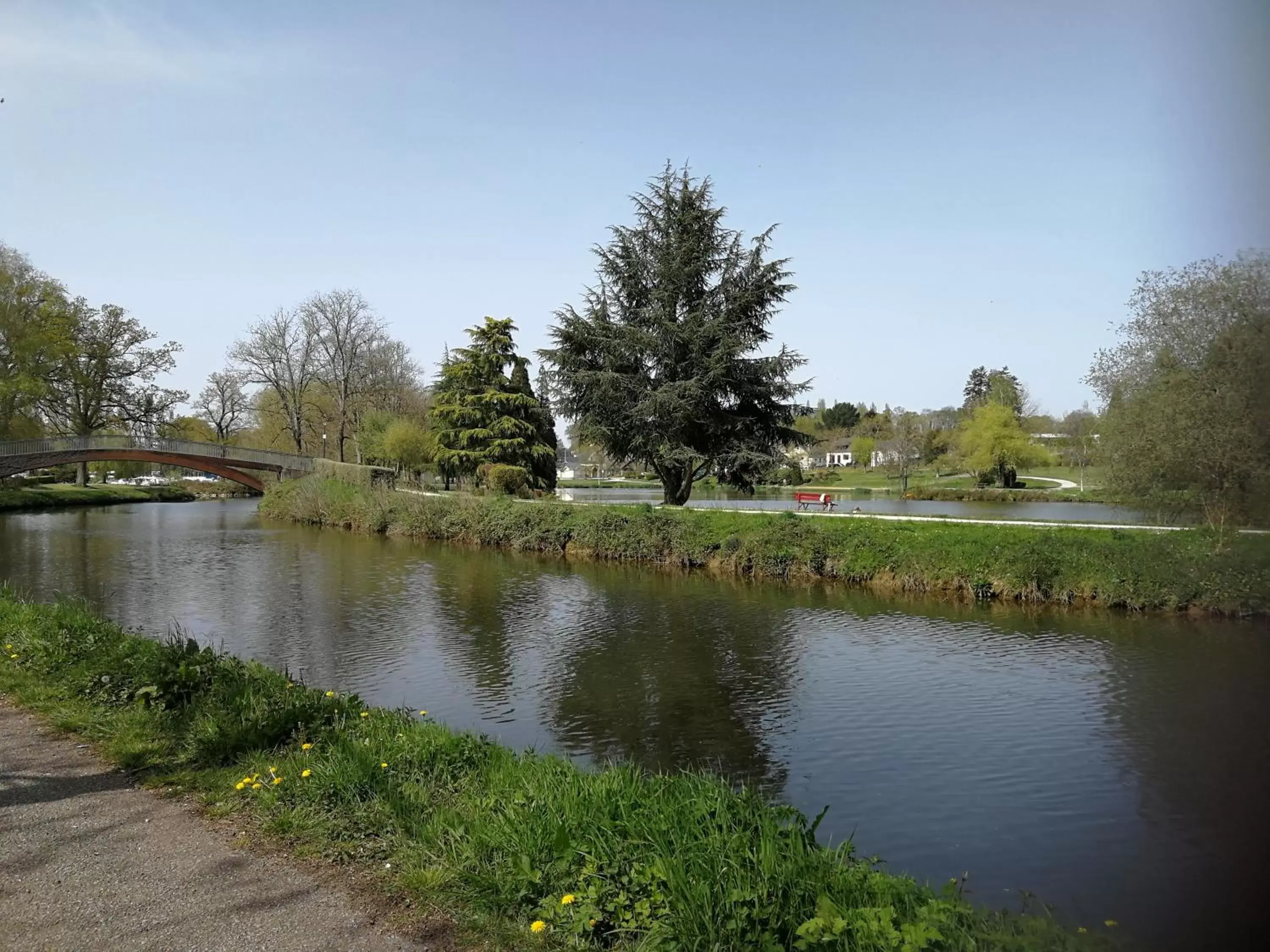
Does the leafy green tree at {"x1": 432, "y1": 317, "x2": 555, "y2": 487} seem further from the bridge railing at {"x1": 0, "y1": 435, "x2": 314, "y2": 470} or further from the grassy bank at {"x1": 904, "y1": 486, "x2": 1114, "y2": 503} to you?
the grassy bank at {"x1": 904, "y1": 486, "x2": 1114, "y2": 503}

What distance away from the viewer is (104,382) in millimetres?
55906

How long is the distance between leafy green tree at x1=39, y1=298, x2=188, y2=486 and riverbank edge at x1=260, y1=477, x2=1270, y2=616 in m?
36.9

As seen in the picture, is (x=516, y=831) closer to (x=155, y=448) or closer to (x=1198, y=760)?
(x=1198, y=760)

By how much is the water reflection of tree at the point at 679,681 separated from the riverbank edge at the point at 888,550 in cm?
272

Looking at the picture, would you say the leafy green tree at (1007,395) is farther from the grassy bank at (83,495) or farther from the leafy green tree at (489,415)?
the grassy bank at (83,495)

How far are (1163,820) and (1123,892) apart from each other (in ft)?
5.70

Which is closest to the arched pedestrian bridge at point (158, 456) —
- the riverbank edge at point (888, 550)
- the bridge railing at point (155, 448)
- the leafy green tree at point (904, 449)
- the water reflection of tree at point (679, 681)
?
Answer: the bridge railing at point (155, 448)

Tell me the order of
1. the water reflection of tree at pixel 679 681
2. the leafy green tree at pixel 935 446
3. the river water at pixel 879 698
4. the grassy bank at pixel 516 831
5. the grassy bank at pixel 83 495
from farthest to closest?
1. the leafy green tree at pixel 935 446
2. the grassy bank at pixel 83 495
3. the water reflection of tree at pixel 679 681
4. the river water at pixel 879 698
5. the grassy bank at pixel 516 831

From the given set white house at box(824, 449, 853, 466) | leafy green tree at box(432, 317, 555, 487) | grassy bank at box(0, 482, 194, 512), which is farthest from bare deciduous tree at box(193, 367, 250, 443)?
white house at box(824, 449, 853, 466)

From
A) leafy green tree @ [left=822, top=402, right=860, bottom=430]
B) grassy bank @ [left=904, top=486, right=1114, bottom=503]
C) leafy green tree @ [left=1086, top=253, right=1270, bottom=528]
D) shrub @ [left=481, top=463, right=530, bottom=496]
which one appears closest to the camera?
leafy green tree @ [left=1086, top=253, right=1270, bottom=528]

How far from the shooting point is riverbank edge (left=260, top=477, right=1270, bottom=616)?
1631cm

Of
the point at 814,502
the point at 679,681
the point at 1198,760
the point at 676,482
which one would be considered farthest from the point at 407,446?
the point at 1198,760

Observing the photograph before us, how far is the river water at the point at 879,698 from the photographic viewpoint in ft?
19.7

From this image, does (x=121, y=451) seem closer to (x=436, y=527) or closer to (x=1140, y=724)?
(x=436, y=527)
